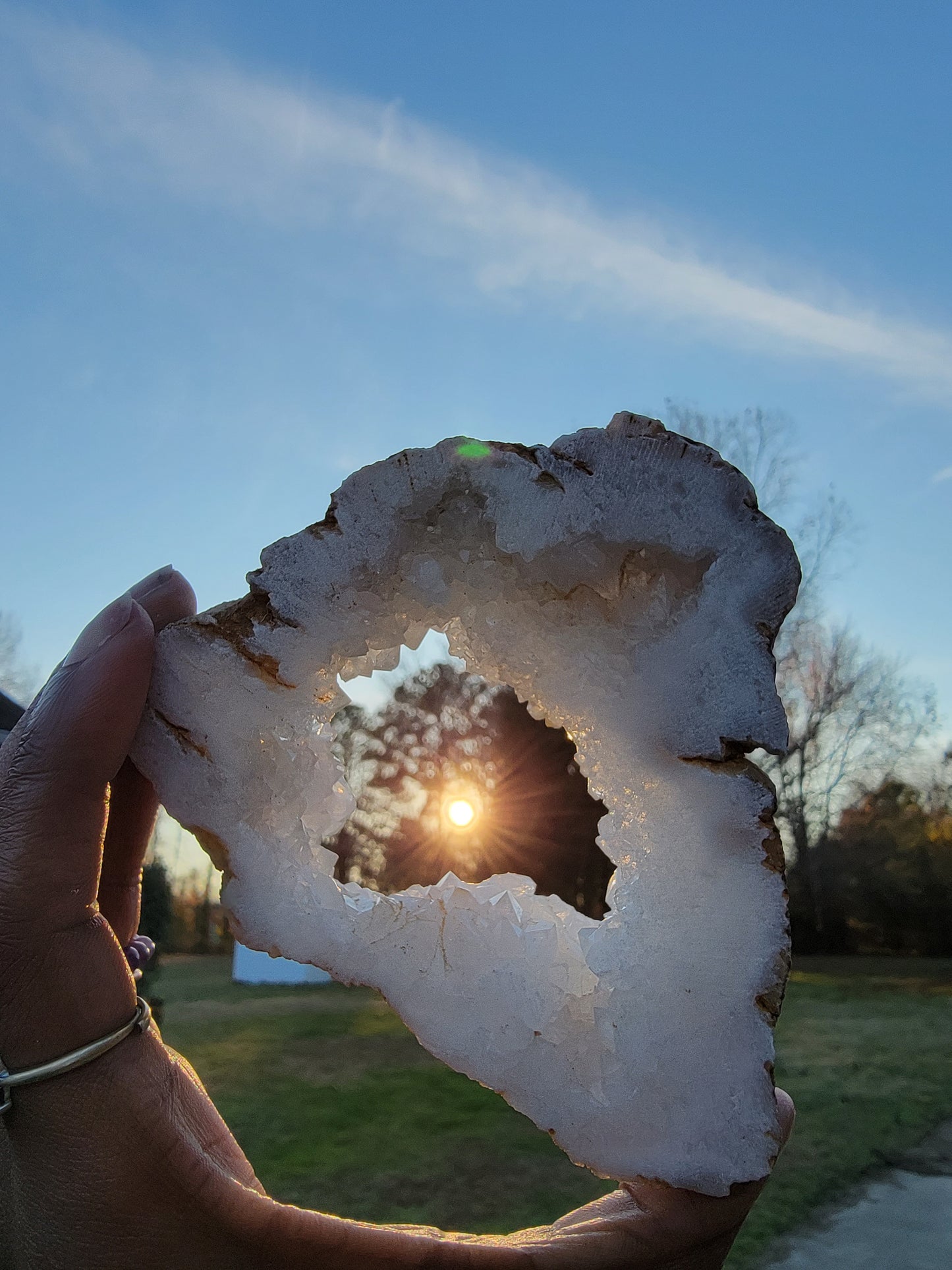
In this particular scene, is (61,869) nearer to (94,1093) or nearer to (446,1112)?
(94,1093)

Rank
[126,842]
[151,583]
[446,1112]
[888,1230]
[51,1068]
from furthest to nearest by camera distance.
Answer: [446,1112] < [888,1230] < [126,842] < [151,583] < [51,1068]

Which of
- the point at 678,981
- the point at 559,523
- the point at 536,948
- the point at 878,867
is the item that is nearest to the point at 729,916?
the point at 678,981

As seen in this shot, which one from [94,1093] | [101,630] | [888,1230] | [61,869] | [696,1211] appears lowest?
[888,1230]

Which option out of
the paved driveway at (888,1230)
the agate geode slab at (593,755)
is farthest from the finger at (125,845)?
the paved driveway at (888,1230)

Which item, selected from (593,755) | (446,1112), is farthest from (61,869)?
(446,1112)

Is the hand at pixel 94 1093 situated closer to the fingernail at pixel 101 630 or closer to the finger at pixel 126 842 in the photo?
the fingernail at pixel 101 630

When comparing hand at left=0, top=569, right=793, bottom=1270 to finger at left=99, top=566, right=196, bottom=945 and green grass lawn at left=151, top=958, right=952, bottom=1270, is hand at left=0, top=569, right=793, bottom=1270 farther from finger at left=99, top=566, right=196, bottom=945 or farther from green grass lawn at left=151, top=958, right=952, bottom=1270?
green grass lawn at left=151, top=958, right=952, bottom=1270

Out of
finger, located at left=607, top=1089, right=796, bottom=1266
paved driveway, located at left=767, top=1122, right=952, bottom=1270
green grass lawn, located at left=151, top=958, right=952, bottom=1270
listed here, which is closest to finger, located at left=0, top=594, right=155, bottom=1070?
finger, located at left=607, top=1089, right=796, bottom=1266
